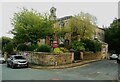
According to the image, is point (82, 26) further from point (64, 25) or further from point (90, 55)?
point (64, 25)

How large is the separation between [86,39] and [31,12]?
10.1 meters

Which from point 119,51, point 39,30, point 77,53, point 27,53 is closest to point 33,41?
point 39,30

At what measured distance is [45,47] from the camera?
103ft

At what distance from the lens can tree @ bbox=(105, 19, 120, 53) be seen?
5197 centimetres

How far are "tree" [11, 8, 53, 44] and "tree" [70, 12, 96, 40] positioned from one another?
424 centimetres

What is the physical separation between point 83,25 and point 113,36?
1421 centimetres

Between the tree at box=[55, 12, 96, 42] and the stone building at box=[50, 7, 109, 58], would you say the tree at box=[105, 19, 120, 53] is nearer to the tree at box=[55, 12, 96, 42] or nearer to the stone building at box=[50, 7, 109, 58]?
the stone building at box=[50, 7, 109, 58]

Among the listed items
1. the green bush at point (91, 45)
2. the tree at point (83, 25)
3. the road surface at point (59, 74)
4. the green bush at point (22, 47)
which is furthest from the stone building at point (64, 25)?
the road surface at point (59, 74)

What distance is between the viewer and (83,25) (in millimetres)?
42031

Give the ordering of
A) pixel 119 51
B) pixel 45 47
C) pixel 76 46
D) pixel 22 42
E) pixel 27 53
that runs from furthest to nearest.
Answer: pixel 119 51 < pixel 22 42 < pixel 76 46 < pixel 27 53 < pixel 45 47

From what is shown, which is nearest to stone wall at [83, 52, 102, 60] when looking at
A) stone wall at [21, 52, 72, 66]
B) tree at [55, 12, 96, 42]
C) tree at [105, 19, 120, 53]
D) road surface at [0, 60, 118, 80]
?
tree at [55, 12, 96, 42]

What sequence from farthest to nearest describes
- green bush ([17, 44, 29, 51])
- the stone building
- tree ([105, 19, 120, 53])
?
1. tree ([105, 19, 120, 53])
2. the stone building
3. green bush ([17, 44, 29, 51])

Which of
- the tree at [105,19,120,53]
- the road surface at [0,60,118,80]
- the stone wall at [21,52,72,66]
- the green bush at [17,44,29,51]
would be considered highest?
the tree at [105,19,120,53]

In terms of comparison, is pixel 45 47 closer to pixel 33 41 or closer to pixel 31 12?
pixel 33 41
